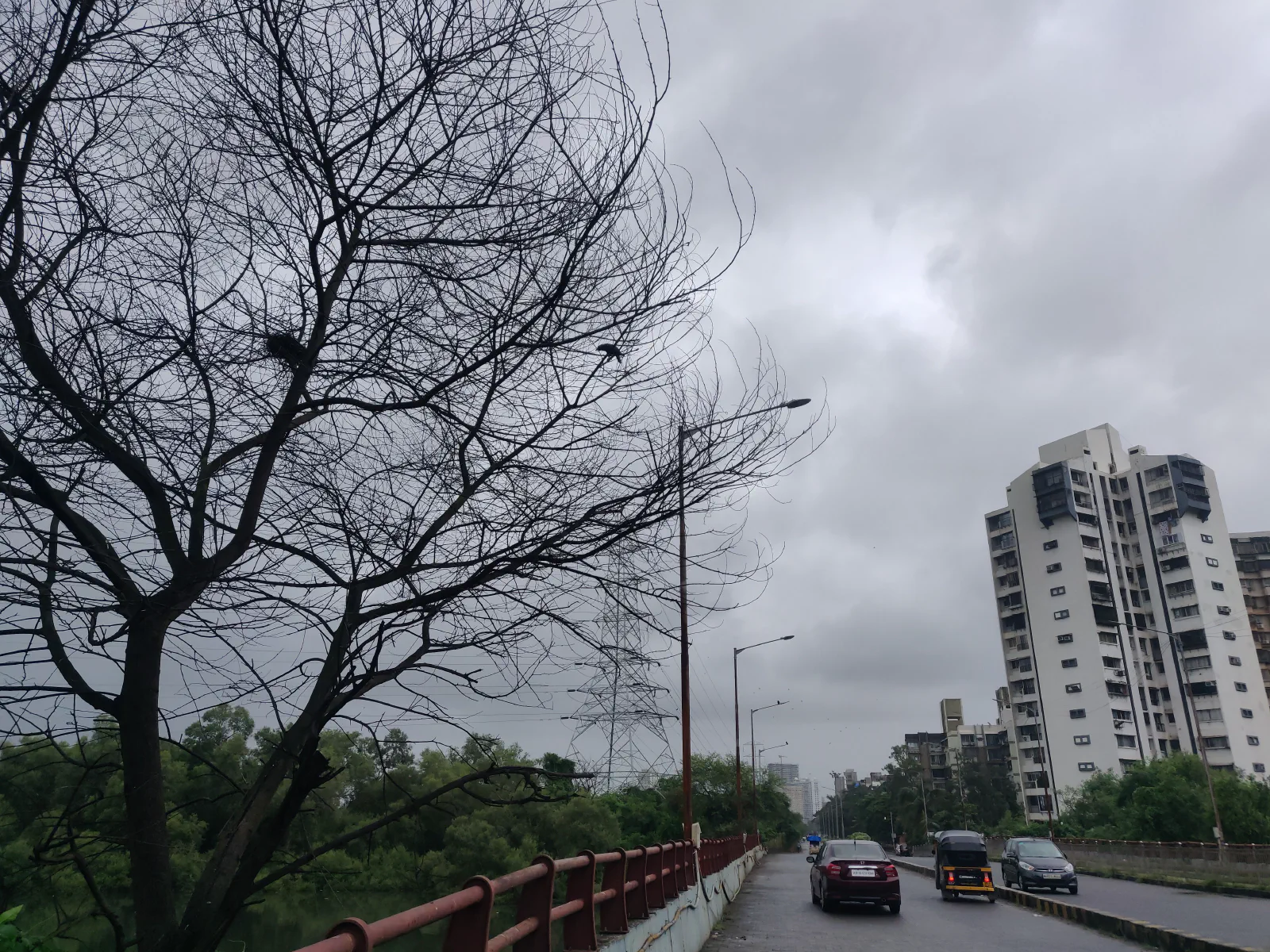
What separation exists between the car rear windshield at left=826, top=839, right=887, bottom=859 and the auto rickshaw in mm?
2982

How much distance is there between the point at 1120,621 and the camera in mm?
80375

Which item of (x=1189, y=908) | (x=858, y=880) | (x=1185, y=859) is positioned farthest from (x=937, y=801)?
(x=858, y=880)

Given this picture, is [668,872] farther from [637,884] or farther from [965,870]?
[965,870]

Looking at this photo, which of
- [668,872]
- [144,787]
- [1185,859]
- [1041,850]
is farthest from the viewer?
[1185,859]

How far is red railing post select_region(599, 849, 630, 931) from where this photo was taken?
746 cm

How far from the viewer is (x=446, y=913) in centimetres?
365

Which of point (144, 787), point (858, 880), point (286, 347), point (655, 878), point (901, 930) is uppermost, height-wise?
point (286, 347)

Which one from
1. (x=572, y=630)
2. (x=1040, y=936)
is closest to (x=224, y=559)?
(x=572, y=630)

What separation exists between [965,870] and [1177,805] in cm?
3433

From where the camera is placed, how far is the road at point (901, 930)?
42.9 feet

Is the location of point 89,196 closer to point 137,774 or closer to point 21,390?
point 21,390

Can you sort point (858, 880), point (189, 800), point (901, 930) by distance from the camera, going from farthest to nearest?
point (858, 880), point (901, 930), point (189, 800)

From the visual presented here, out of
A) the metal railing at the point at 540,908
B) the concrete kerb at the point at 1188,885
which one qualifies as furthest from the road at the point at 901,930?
the concrete kerb at the point at 1188,885

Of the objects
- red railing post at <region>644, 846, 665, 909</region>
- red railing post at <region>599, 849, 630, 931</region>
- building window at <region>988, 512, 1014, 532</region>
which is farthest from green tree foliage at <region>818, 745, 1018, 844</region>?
red railing post at <region>599, 849, 630, 931</region>
